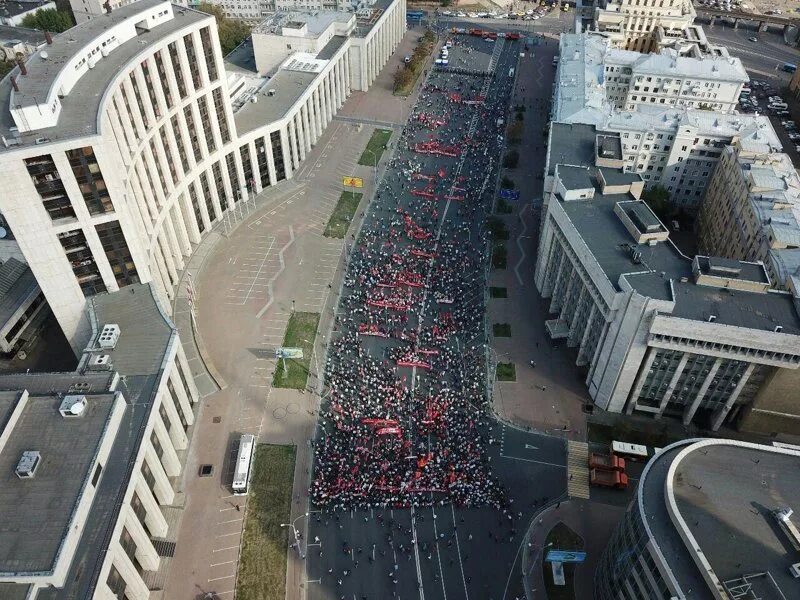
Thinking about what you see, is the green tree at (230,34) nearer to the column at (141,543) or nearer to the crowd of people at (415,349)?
the crowd of people at (415,349)

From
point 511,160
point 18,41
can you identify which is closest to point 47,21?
point 18,41

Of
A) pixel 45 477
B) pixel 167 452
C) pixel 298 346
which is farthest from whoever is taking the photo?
pixel 298 346

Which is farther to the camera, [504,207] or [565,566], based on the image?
[504,207]

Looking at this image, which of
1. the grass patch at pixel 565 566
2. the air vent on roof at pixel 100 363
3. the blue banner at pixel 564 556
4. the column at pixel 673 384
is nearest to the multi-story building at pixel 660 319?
the column at pixel 673 384

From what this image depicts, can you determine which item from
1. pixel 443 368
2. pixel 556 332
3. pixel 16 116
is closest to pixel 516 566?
pixel 443 368

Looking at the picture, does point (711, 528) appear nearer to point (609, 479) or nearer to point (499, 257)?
point (609, 479)

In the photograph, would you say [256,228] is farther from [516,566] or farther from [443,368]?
[516,566]

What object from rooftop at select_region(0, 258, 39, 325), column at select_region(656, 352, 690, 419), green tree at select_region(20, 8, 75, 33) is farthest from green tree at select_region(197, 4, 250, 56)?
column at select_region(656, 352, 690, 419)
